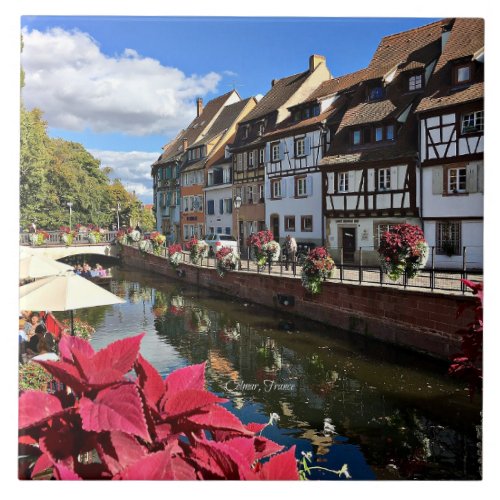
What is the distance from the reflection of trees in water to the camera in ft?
14.1

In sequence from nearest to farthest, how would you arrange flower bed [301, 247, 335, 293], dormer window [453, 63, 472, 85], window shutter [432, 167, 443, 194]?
dormer window [453, 63, 472, 85] → window shutter [432, 167, 443, 194] → flower bed [301, 247, 335, 293]

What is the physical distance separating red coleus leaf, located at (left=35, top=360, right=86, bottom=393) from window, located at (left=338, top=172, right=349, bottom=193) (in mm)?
4034

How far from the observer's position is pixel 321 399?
225 inches

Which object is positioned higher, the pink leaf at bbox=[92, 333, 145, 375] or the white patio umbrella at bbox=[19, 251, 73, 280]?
the white patio umbrella at bbox=[19, 251, 73, 280]

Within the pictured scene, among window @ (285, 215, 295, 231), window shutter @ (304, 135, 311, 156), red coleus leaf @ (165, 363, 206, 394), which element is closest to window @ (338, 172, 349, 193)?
window shutter @ (304, 135, 311, 156)

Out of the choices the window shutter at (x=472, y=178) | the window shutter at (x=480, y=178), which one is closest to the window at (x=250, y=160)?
the window shutter at (x=472, y=178)

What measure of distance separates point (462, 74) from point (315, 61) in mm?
1225

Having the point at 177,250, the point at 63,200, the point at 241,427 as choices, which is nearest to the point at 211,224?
the point at 177,250

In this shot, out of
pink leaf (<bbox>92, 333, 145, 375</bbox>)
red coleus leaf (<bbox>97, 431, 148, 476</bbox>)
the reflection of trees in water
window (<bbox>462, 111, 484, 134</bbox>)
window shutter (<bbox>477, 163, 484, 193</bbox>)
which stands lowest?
the reflection of trees in water

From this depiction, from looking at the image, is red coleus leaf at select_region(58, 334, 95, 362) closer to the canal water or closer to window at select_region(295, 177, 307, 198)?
the canal water

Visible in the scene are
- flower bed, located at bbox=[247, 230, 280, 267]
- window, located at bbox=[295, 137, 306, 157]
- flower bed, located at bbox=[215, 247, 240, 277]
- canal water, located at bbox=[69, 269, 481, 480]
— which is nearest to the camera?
canal water, located at bbox=[69, 269, 481, 480]

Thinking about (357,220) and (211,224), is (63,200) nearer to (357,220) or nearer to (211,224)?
(211,224)

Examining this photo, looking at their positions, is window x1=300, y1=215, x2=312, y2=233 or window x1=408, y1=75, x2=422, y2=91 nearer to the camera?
window x1=408, y1=75, x2=422, y2=91

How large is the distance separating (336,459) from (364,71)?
3269mm
